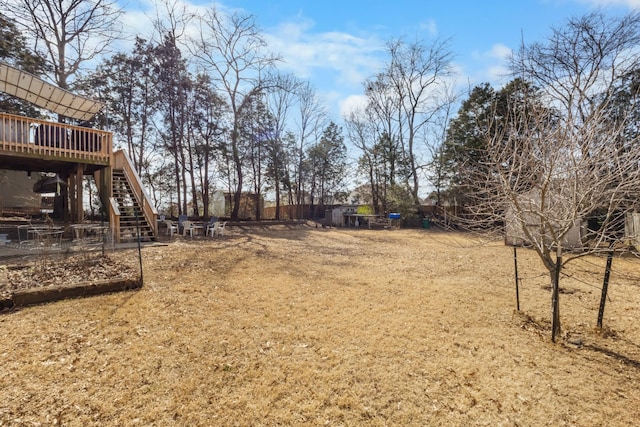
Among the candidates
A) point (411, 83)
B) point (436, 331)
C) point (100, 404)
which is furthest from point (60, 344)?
point (411, 83)

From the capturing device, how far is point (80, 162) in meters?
8.55

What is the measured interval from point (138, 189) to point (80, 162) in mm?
1649

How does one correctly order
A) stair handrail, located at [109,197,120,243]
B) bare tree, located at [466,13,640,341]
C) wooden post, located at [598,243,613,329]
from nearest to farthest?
bare tree, located at [466,13,640,341]
wooden post, located at [598,243,613,329]
stair handrail, located at [109,197,120,243]

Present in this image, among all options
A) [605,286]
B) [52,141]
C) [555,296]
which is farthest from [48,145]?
[605,286]

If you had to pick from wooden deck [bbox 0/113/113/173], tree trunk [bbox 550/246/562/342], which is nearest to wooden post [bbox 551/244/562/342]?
tree trunk [bbox 550/246/562/342]

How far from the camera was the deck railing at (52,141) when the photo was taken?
749cm

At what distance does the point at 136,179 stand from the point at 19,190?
1231cm

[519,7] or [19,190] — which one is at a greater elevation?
[519,7]

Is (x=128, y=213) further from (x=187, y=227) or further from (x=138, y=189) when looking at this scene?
(x=187, y=227)

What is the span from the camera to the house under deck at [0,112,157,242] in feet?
25.0

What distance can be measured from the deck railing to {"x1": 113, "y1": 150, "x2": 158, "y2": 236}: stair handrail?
90 centimetres

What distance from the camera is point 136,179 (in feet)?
31.2

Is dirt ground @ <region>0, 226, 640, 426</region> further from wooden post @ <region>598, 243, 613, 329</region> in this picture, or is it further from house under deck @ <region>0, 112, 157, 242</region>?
house under deck @ <region>0, 112, 157, 242</region>

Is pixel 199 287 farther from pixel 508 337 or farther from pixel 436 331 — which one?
pixel 508 337
